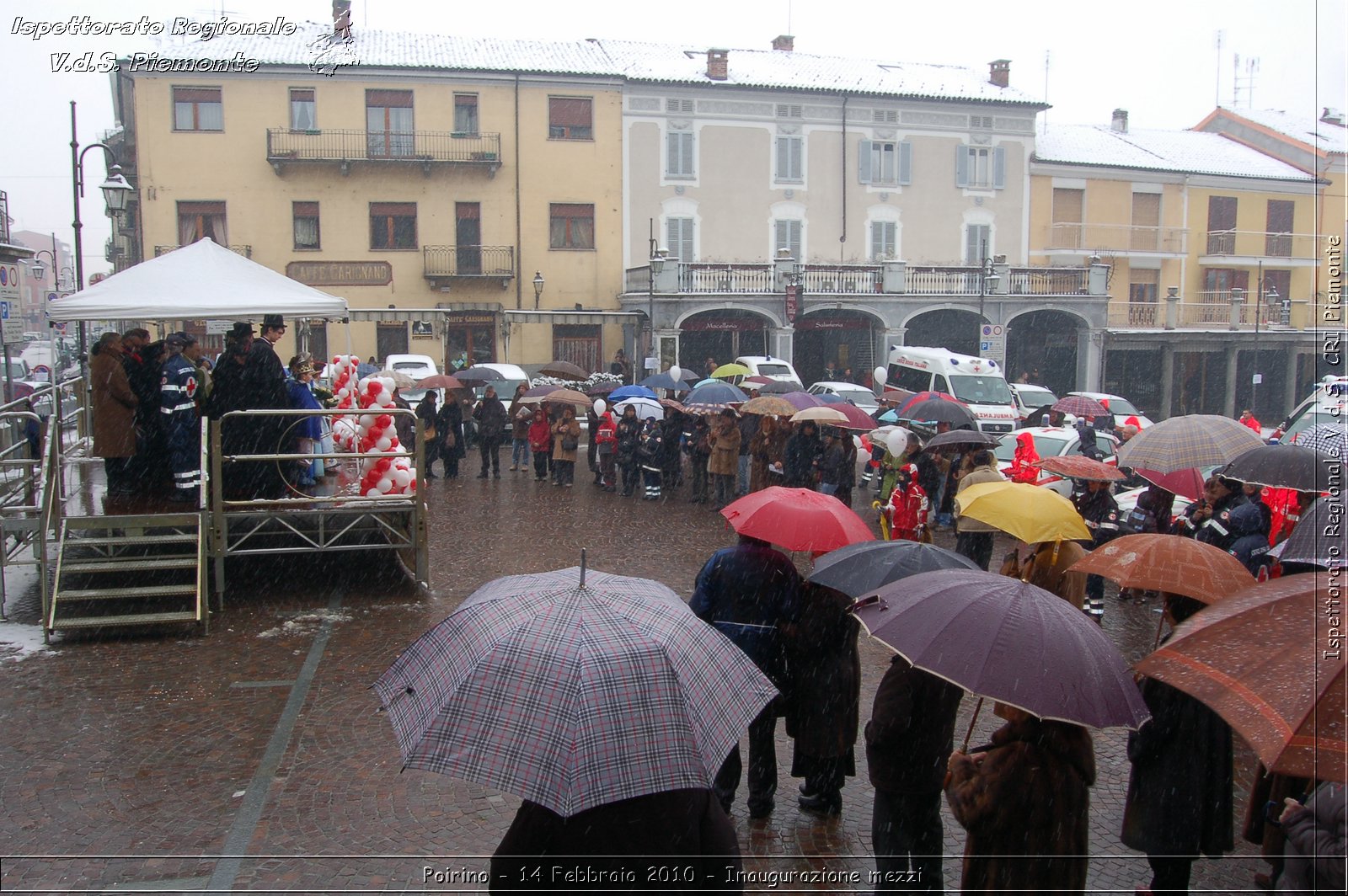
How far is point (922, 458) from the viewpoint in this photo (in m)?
13.6

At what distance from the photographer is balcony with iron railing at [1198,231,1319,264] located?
40.3 m

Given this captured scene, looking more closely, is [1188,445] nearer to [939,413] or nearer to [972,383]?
[939,413]

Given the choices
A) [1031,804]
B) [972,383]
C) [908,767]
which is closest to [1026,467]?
[908,767]

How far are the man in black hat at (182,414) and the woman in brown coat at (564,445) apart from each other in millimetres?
7719

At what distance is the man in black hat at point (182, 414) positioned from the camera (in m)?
10.1

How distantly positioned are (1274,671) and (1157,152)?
143ft

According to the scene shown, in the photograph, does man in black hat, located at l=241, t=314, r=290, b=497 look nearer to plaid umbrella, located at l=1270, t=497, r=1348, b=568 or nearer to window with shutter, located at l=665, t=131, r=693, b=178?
plaid umbrella, located at l=1270, t=497, r=1348, b=568

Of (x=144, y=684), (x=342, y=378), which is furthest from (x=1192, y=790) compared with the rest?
(x=342, y=378)

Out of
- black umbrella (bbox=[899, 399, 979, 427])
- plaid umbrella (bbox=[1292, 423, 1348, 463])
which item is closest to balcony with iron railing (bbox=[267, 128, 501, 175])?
black umbrella (bbox=[899, 399, 979, 427])

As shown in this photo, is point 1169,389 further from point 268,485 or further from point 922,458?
point 268,485

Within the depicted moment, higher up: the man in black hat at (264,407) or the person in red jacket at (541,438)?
the man in black hat at (264,407)

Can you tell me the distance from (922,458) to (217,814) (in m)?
10.00

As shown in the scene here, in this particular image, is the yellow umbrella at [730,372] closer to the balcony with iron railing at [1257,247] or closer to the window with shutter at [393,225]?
the window with shutter at [393,225]

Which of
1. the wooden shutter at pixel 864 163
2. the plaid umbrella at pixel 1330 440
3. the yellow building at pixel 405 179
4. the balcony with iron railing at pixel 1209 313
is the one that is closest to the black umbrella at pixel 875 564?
the plaid umbrella at pixel 1330 440
